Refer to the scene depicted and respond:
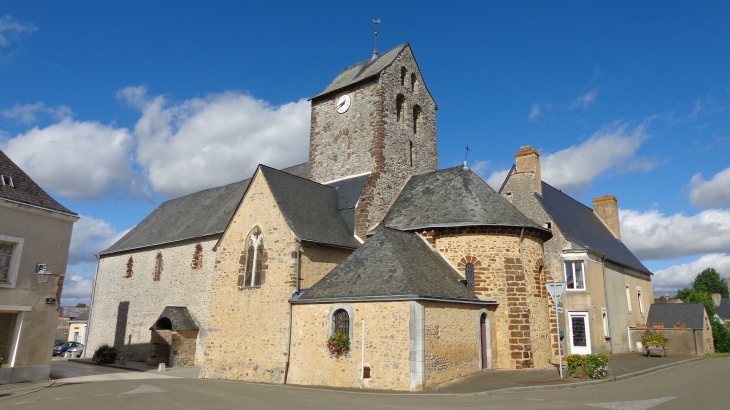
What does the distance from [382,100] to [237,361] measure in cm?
1291

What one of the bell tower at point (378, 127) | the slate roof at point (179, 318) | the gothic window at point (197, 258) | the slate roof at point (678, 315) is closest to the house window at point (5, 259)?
the slate roof at point (179, 318)

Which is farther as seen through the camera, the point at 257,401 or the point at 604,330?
the point at 604,330

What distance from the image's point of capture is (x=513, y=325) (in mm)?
16453

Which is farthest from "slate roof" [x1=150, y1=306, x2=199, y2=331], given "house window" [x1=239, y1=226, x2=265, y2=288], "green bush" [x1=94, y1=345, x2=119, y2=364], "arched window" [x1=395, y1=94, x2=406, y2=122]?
"arched window" [x1=395, y1=94, x2=406, y2=122]

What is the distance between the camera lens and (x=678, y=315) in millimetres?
28719

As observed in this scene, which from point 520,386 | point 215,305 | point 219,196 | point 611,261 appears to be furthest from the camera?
point 219,196

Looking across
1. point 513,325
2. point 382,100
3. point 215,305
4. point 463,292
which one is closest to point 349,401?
point 463,292

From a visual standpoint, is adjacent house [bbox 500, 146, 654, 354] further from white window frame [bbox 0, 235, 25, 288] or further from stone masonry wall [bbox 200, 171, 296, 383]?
white window frame [bbox 0, 235, 25, 288]

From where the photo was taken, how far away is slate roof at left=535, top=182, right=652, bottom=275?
80.8 ft

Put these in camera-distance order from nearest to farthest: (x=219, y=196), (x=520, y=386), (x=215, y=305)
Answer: (x=520, y=386) → (x=215, y=305) → (x=219, y=196)

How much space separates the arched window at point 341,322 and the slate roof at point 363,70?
1268cm

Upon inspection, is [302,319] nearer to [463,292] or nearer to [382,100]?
[463,292]

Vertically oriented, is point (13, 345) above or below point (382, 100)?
below

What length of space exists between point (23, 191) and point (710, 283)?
298ft
